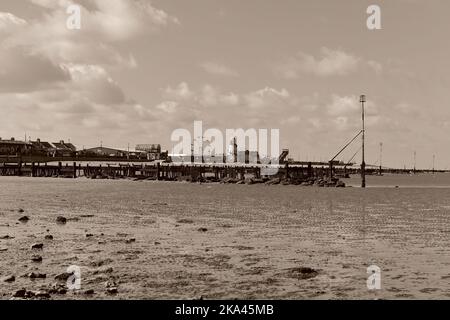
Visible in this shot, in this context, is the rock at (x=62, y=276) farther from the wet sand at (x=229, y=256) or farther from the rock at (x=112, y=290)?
the rock at (x=112, y=290)

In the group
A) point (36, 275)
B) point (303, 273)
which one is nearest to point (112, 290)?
point (36, 275)

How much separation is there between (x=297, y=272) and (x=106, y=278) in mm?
6777

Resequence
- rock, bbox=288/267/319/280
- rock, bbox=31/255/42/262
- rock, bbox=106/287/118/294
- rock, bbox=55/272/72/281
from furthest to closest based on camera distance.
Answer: rock, bbox=31/255/42/262, rock, bbox=288/267/319/280, rock, bbox=55/272/72/281, rock, bbox=106/287/118/294

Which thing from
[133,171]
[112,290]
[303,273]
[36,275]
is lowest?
[303,273]

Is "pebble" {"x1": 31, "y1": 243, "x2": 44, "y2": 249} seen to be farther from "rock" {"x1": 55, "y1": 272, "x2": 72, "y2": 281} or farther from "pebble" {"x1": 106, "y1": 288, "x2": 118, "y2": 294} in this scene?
"pebble" {"x1": 106, "y1": 288, "x2": 118, "y2": 294}

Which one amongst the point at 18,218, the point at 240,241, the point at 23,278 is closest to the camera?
the point at 23,278

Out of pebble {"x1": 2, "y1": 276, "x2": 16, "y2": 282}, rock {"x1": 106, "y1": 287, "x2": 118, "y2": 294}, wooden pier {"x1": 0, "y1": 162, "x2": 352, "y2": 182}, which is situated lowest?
rock {"x1": 106, "y1": 287, "x2": 118, "y2": 294}

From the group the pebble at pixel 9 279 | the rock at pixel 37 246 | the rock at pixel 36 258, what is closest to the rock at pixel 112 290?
the pebble at pixel 9 279

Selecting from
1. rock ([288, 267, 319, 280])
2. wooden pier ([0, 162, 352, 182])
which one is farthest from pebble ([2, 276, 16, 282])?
wooden pier ([0, 162, 352, 182])

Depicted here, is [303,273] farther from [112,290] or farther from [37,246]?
[37,246]

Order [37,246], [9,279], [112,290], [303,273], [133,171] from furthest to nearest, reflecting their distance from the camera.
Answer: [133,171], [37,246], [303,273], [9,279], [112,290]
